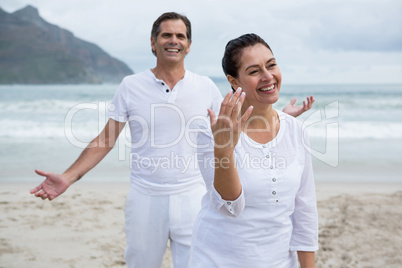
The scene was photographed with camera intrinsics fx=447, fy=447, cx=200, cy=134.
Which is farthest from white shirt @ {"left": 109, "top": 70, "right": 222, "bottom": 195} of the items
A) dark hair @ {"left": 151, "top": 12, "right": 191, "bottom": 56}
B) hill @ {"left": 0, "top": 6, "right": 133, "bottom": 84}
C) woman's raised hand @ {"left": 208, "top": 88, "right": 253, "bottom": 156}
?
hill @ {"left": 0, "top": 6, "right": 133, "bottom": 84}

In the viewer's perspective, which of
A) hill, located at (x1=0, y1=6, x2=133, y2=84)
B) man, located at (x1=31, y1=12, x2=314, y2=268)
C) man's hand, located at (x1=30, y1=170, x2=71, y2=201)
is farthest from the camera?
hill, located at (x1=0, y1=6, x2=133, y2=84)

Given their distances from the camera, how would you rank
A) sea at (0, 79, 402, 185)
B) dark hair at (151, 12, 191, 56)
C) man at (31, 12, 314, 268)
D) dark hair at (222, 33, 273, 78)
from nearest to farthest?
1. dark hair at (222, 33, 273, 78)
2. man at (31, 12, 314, 268)
3. dark hair at (151, 12, 191, 56)
4. sea at (0, 79, 402, 185)

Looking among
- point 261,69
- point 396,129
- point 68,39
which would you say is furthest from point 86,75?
point 261,69

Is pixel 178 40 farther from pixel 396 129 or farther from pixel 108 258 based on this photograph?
pixel 396 129

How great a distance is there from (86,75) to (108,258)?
161 feet

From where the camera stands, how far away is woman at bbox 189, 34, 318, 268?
6.48 ft

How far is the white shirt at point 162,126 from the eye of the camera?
10.3ft

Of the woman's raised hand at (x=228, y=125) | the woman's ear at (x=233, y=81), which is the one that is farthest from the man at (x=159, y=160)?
the woman's raised hand at (x=228, y=125)

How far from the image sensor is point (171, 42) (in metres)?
3.37

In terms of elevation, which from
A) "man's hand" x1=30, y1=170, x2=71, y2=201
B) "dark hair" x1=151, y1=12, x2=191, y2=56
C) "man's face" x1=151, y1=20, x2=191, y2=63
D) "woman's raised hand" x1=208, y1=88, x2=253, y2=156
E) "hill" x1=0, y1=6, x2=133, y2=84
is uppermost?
"hill" x1=0, y1=6, x2=133, y2=84

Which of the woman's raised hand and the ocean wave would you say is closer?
the woman's raised hand

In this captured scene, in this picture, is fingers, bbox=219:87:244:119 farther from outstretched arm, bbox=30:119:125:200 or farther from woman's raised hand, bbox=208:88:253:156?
outstretched arm, bbox=30:119:125:200

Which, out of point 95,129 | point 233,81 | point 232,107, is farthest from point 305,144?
point 95,129

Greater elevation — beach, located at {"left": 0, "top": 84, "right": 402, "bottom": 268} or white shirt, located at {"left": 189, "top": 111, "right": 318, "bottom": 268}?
white shirt, located at {"left": 189, "top": 111, "right": 318, "bottom": 268}
